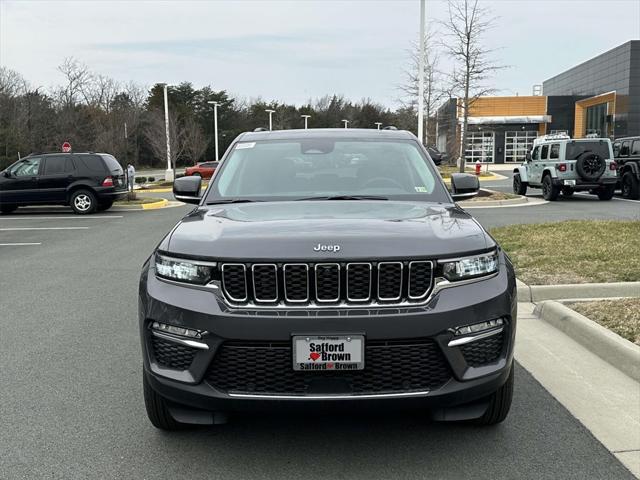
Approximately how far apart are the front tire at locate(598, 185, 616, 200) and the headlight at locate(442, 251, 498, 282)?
1830cm

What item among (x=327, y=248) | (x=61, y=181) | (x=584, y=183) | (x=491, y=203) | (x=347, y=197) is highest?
(x=347, y=197)

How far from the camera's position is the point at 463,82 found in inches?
993

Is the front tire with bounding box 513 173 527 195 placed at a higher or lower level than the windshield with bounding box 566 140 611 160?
lower

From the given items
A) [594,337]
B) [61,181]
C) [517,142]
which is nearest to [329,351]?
[594,337]

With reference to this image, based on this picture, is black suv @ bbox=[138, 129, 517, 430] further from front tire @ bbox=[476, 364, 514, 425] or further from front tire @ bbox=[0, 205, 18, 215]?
front tire @ bbox=[0, 205, 18, 215]

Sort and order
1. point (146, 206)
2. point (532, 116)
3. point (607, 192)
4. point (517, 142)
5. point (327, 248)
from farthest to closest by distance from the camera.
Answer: point (517, 142)
point (532, 116)
point (146, 206)
point (607, 192)
point (327, 248)

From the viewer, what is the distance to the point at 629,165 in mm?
20562

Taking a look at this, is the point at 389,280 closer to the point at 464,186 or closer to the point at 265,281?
the point at 265,281

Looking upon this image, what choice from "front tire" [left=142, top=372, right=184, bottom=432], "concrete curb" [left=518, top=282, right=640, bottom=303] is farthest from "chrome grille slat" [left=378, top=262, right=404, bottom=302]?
"concrete curb" [left=518, top=282, right=640, bottom=303]

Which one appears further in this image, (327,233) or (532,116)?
(532,116)

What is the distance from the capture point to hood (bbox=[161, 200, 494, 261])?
9.74ft

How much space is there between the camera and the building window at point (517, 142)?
61.5 meters

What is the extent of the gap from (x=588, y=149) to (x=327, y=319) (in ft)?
62.4

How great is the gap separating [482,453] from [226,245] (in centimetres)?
171
